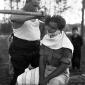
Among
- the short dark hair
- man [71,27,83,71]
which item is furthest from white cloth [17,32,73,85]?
man [71,27,83,71]

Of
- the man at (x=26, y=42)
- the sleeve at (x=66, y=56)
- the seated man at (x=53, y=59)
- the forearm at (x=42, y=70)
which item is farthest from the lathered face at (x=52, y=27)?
the man at (x=26, y=42)

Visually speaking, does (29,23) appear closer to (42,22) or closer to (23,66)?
(42,22)

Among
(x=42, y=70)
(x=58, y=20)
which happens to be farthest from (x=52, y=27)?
(x=42, y=70)

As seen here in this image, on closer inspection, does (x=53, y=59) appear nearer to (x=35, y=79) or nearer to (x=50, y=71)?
(x=50, y=71)

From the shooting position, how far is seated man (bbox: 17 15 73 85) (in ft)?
11.8

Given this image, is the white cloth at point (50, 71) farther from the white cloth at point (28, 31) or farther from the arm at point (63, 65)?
the white cloth at point (28, 31)

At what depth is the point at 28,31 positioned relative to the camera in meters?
4.30

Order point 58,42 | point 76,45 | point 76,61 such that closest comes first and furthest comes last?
point 58,42, point 76,45, point 76,61

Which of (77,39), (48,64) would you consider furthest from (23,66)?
(77,39)

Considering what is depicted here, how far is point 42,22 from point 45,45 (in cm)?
87

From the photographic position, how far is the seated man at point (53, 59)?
3.58 metres

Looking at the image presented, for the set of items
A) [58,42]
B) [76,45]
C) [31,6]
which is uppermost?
[31,6]

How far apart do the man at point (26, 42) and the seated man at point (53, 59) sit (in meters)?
0.61

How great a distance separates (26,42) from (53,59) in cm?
81
